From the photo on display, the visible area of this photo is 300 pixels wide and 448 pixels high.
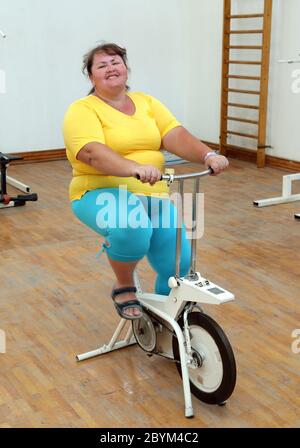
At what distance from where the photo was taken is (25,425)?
194 centimetres

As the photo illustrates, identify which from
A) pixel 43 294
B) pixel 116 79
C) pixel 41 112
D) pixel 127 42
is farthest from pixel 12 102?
pixel 116 79

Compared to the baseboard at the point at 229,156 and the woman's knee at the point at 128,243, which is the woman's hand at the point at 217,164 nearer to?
the woman's knee at the point at 128,243

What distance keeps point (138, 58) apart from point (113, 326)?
458cm

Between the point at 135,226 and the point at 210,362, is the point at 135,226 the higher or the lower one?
the higher one

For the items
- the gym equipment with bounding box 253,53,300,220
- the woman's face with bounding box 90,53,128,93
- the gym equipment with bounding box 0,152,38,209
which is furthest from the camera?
the gym equipment with bounding box 253,53,300,220

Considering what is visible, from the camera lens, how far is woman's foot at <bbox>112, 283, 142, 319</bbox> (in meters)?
2.20

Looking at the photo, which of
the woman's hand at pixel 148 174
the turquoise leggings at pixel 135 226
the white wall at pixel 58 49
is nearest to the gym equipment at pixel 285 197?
the white wall at pixel 58 49

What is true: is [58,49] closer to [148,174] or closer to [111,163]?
[111,163]

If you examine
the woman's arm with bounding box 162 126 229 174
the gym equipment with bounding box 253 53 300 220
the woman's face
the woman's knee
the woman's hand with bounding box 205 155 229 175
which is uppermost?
the woman's face

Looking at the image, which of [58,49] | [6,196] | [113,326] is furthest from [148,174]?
[58,49]

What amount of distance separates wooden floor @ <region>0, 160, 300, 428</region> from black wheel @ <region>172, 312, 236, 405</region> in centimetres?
6

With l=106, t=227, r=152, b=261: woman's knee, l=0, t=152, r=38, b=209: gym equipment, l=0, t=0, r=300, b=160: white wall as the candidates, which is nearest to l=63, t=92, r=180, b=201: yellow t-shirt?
l=106, t=227, r=152, b=261: woman's knee

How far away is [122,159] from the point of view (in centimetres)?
196

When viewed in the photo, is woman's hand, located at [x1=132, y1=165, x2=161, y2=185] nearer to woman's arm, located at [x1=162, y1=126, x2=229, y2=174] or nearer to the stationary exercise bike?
the stationary exercise bike
